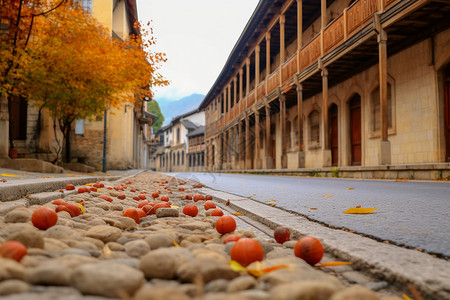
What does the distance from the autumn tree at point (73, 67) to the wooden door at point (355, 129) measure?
8.10 m

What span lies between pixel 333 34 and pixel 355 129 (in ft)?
12.4

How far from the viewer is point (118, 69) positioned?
39.3ft

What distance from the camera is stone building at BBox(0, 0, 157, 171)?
15.1 meters

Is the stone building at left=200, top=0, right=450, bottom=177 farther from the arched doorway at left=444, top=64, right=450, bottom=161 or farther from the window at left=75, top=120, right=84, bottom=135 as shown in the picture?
the window at left=75, top=120, right=84, bottom=135

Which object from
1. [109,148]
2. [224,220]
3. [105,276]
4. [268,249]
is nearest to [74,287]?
[105,276]

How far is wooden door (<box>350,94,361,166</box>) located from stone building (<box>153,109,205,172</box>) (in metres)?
30.4

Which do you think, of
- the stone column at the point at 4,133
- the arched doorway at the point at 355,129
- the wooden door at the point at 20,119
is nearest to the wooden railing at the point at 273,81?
the arched doorway at the point at 355,129

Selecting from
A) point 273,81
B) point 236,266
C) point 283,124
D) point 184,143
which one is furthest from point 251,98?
point 184,143

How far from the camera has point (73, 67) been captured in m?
11.1

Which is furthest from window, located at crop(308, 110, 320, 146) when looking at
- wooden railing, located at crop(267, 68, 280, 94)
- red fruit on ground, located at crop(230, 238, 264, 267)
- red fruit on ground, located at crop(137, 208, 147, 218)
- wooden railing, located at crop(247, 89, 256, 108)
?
red fruit on ground, located at crop(230, 238, 264, 267)

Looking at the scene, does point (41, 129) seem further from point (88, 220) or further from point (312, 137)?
point (88, 220)

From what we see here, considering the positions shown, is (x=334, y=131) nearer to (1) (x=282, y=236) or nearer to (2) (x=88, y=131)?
(2) (x=88, y=131)

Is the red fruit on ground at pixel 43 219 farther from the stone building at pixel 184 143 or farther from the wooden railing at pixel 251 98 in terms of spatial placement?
the stone building at pixel 184 143

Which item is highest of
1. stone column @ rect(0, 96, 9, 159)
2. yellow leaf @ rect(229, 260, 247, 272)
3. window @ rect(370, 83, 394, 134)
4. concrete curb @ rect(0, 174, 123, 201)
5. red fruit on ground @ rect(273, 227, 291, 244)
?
window @ rect(370, 83, 394, 134)
